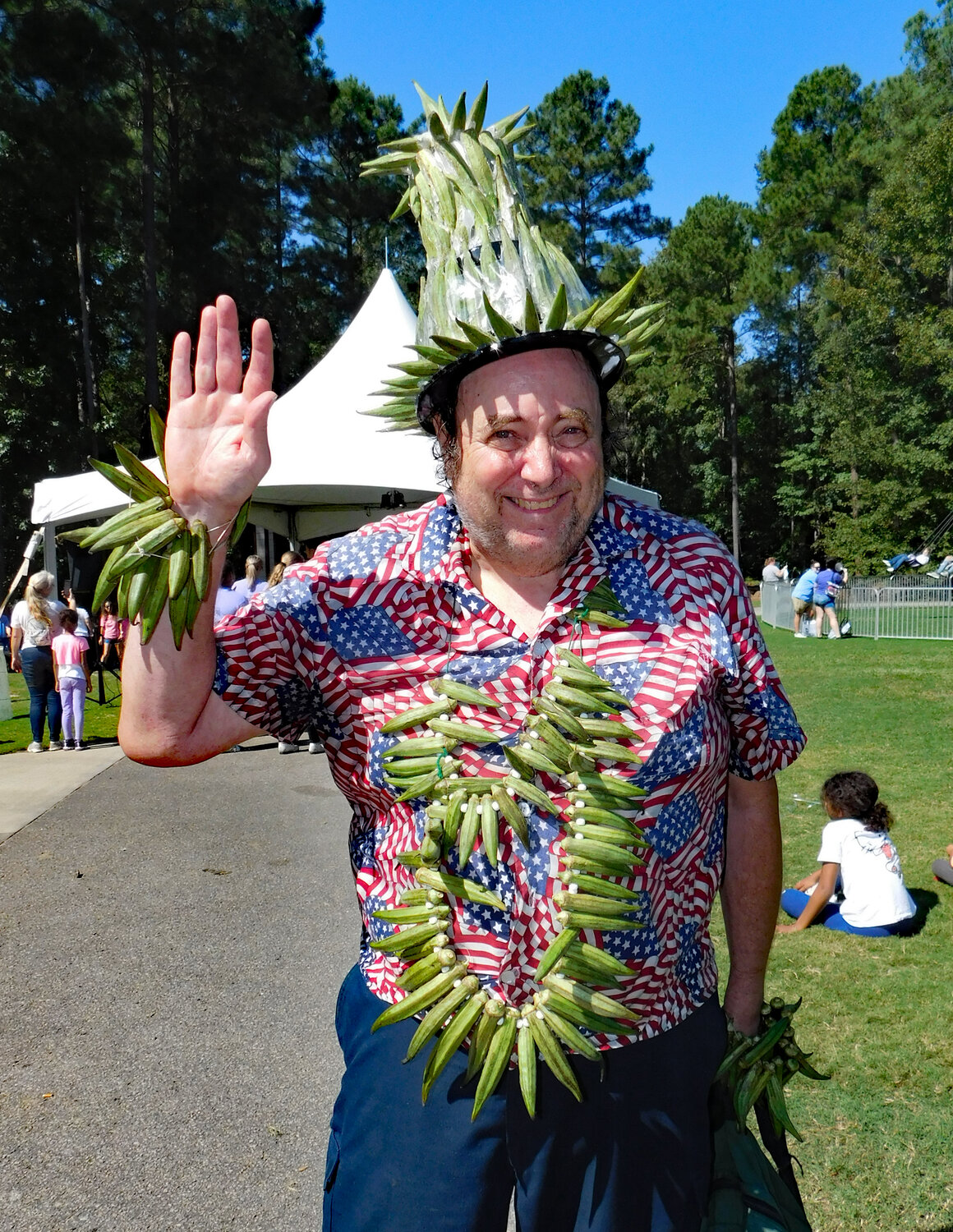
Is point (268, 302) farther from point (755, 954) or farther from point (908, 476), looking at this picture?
point (755, 954)

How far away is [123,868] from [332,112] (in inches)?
1285

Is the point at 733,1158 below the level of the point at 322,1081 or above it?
above

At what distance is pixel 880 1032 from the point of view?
3.87m

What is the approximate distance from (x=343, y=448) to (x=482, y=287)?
7.24 meters

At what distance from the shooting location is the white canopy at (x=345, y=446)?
8703 millimetres

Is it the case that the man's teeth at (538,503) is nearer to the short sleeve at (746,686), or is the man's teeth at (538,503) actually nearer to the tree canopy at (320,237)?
the short sleeve at (746,686)

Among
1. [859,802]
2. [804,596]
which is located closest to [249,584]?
[859,802]

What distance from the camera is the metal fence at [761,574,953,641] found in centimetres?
1897

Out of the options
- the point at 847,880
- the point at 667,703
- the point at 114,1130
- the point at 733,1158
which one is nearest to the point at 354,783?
the point at 667,703

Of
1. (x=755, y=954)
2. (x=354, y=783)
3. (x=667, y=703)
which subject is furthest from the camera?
(x=755, y=954)

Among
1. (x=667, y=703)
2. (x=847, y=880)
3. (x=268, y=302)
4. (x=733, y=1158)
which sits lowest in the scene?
(x=847, y=880)

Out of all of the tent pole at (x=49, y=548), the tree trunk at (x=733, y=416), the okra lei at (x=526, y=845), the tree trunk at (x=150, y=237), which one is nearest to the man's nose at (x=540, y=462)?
the okra lei at (x=526, y=845)

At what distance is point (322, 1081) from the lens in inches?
144

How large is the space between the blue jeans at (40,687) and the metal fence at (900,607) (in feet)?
50.7
